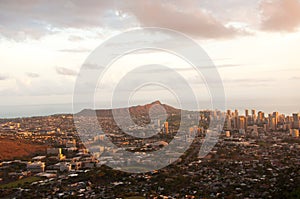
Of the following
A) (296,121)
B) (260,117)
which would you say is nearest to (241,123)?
(260,117)

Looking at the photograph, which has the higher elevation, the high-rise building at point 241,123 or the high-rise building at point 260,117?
the high-rise building at point 260,117

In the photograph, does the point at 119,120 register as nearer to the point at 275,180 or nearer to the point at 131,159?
the point at 131,159

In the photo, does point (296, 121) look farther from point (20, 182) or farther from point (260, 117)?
point (20, 182)

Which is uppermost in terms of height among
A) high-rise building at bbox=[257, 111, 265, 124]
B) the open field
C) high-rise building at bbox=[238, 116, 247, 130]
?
high-rise building at bbox=[257, 111, 265, 124]

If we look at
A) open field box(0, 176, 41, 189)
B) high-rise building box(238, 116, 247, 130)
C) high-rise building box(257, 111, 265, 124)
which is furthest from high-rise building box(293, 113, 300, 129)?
open field box(0, 176, 41, 189)

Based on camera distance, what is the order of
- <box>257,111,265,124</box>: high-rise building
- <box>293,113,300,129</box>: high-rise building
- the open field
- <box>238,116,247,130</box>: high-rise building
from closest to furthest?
the open field < <box>293,113,300,129</box>: high-rise building < <box>238,116,247,130</box>: high-rise building < <box>257,111,265,124</box>: high-rise building

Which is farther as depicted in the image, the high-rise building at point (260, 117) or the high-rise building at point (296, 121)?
the high-rise building at point (260, 117)

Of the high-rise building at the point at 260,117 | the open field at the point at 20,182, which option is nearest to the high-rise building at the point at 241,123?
the high-rise building at the point at 260,117

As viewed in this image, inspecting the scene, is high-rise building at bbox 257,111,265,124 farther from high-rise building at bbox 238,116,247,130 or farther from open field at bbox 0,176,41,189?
open field at bbox 0,176,41,189

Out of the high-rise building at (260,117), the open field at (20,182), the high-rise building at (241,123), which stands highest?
the high-rise building at (260,117)

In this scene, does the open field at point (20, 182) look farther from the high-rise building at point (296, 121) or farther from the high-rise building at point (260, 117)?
the high-rise building at point (260, 117)

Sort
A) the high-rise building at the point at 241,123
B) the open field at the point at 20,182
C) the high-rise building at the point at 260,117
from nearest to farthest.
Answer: the open field at the point at 20,182, the high-rise building at the point at 241,123, the high-rise building at the point at 260,117

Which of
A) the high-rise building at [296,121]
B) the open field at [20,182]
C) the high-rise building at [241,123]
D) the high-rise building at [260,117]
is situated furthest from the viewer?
the high-rise building at [260,117]
